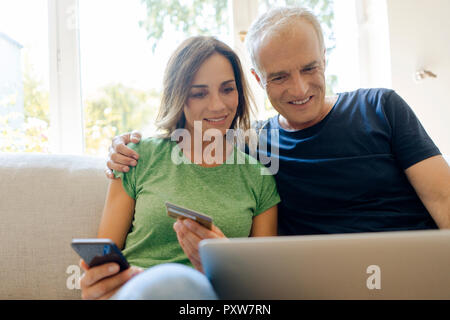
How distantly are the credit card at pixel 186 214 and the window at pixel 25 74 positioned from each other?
1539 mm

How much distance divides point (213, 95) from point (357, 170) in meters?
0.47

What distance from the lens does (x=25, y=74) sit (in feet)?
6.66

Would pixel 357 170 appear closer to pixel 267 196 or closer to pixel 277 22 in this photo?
pixel 267 196

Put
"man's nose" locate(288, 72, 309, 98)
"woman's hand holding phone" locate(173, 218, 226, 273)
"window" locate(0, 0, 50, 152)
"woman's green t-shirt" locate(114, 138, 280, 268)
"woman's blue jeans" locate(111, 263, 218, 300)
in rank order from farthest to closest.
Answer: "window" locate(0, 0, 50, 152) < "man's nose" locate(288, 72, 309, 98) < "woman's green t-shirt" locate(114, 138, 280, 268) < "woman's hand holding phone" locate(173, 218, 226, 273) < "woman's blue jeans" locate(111, 263, 218, 300)

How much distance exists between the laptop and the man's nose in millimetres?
671

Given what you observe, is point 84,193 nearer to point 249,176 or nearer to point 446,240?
point 249,176

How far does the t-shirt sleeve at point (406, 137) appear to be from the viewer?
1087mm

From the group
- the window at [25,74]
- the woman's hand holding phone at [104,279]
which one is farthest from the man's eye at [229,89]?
the window at [25,74]

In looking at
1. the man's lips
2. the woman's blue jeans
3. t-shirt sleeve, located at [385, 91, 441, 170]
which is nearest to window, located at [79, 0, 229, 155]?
the man's lips

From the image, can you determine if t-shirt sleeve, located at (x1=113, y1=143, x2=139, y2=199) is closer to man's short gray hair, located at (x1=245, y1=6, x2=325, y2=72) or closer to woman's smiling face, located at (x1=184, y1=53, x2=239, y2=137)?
woman's smiling face, located at (x1=184, y1=53, x2=239, y2=137)

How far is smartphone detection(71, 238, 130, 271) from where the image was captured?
66 centimetres

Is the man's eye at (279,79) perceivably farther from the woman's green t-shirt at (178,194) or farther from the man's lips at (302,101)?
the woman's green t-shirt at (178,194)

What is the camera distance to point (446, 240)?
1.93ft
